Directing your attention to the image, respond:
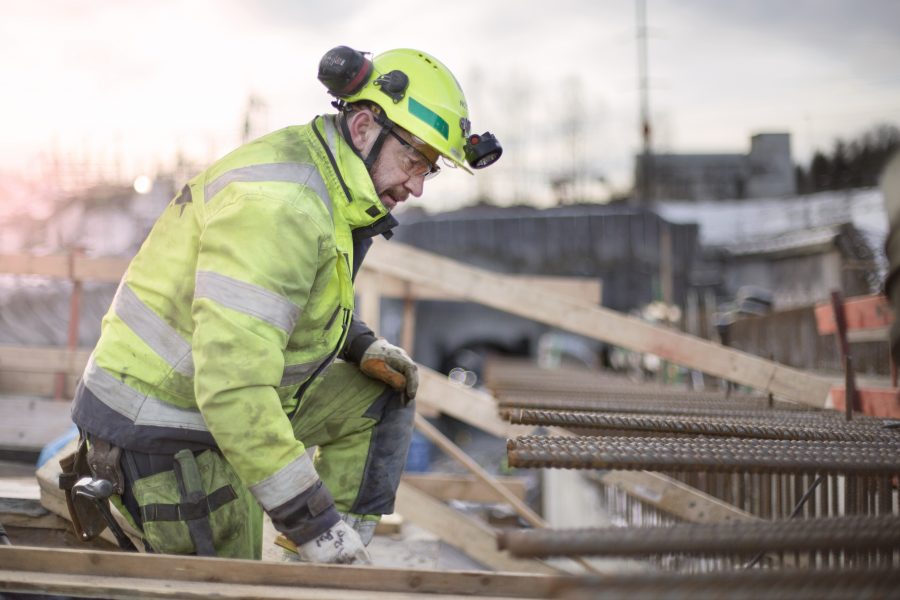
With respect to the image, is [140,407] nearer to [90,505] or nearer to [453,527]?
[90,505]

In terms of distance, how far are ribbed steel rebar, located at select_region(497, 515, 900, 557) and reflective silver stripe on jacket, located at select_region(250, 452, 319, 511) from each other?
91cm

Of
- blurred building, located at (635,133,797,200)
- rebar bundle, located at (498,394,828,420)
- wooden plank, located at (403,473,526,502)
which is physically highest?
blurred building, located at (635,133,797,200)

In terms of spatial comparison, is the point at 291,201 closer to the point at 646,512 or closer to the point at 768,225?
the point at 646,512

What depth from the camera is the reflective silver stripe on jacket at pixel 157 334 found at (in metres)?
2.59

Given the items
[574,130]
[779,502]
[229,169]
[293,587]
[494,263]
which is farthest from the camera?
[574,130]

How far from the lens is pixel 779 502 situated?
4.95m

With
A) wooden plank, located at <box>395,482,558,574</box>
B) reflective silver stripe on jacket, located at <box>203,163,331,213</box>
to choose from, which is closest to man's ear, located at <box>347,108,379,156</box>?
reflective silver stripe on jacket, located at <box>203,163,331,213</box>

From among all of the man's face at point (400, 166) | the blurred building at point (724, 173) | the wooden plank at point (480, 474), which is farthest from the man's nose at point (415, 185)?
the blurred building at point (724, 173)

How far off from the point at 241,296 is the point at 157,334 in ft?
1.59

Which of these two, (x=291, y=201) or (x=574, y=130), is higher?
(x=574, y=130)

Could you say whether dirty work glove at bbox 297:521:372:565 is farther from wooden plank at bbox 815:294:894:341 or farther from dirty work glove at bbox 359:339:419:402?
wooden plank at bbox 815:294:894:341

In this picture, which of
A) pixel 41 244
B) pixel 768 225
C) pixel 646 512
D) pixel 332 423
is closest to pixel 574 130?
pixel 768 225

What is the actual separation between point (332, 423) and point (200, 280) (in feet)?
3.67

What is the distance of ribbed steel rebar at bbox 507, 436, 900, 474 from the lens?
6.41 ft
